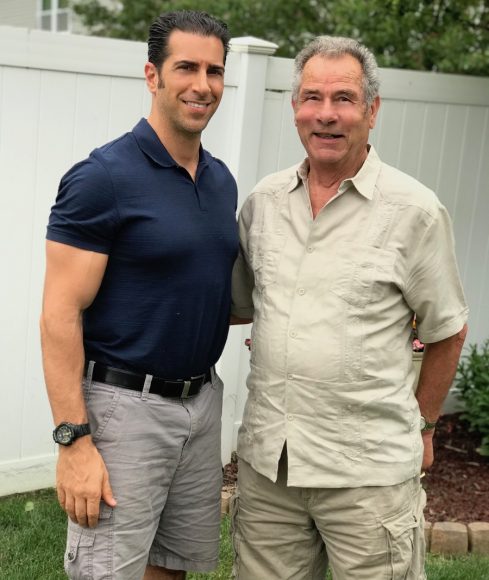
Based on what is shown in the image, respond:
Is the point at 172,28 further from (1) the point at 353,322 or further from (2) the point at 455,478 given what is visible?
(2) the point at 455,478

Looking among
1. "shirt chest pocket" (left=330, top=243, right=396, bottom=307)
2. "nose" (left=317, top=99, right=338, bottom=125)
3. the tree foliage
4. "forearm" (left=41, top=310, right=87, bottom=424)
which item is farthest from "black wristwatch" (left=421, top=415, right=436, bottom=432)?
the tree foliage

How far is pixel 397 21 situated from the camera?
7.46m

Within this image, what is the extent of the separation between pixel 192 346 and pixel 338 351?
0.44m

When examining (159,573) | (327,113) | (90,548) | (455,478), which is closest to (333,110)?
(327,113)

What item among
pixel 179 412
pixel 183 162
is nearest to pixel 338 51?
pixel 183 162

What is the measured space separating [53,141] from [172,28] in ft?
6.00

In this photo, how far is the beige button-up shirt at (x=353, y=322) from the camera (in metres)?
2.95

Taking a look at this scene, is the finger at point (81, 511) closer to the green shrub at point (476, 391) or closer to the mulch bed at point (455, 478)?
the mulch bed at point (455, 478)

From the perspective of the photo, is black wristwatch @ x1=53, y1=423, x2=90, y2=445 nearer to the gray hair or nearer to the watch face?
the watch face

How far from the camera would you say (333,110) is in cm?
297

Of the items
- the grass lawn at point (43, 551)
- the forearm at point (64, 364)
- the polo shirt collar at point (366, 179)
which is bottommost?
the grass lawn at point (43, 551)

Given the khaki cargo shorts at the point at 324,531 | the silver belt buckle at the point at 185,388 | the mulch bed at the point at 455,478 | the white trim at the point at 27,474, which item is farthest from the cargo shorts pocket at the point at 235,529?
the white trim at the point at 27,474

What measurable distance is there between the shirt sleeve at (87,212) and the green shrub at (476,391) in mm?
3472

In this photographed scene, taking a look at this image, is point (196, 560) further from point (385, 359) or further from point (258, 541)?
point (385, 359)
